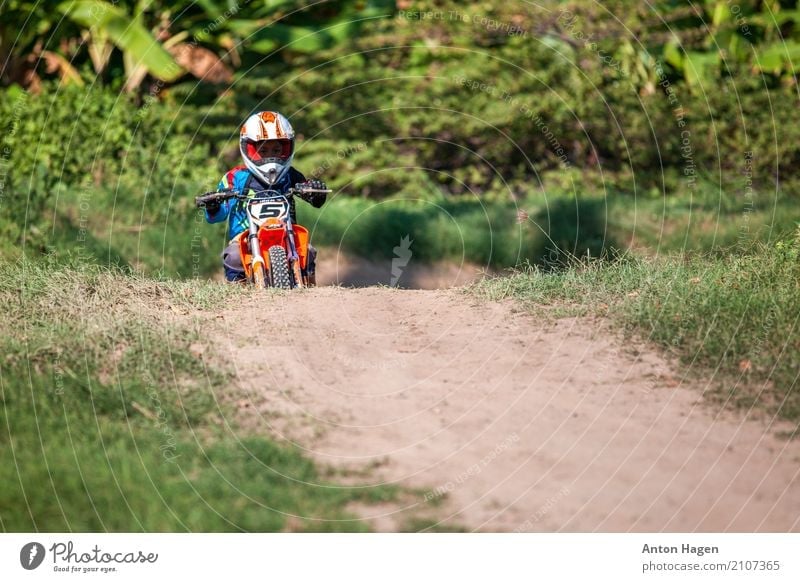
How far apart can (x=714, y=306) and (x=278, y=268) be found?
9.36ft

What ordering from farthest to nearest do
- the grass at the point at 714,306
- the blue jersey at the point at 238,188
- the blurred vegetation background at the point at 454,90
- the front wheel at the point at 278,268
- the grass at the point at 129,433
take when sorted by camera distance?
the blurred vegetation background at the point at 454,90
the blue jersey at the point at 238,188
the front wheel at the point at 278,268
the grass at the point at 714,306
the grass at the point at 129,433

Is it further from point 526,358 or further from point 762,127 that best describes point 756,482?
point 762,127

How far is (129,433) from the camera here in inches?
207

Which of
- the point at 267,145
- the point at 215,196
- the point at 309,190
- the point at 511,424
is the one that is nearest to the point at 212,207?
the point at 215,196

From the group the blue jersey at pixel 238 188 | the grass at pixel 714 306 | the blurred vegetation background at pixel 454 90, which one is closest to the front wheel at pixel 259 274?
the blue jersey at pixel 238 188

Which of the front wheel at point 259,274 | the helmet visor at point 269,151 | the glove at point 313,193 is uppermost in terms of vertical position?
the helmet visor at point 269,151

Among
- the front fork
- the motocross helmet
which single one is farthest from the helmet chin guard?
the front fork

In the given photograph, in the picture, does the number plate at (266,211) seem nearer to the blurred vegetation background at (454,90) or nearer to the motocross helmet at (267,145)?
the motocross helmet at (267,145)

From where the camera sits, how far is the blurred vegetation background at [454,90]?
13469mm

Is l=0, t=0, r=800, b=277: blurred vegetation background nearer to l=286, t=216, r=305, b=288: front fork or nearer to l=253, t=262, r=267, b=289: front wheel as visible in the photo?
l=286, t=216, r=305, b=288: front fork

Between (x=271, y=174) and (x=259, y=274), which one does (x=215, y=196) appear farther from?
(x=259, y=274)

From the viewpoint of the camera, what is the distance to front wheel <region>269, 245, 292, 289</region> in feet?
24.4

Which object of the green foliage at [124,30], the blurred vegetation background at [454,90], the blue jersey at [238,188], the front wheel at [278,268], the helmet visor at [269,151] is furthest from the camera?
the blurred vegetation background at [454,90]

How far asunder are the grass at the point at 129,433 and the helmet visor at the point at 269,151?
4.18 ft
